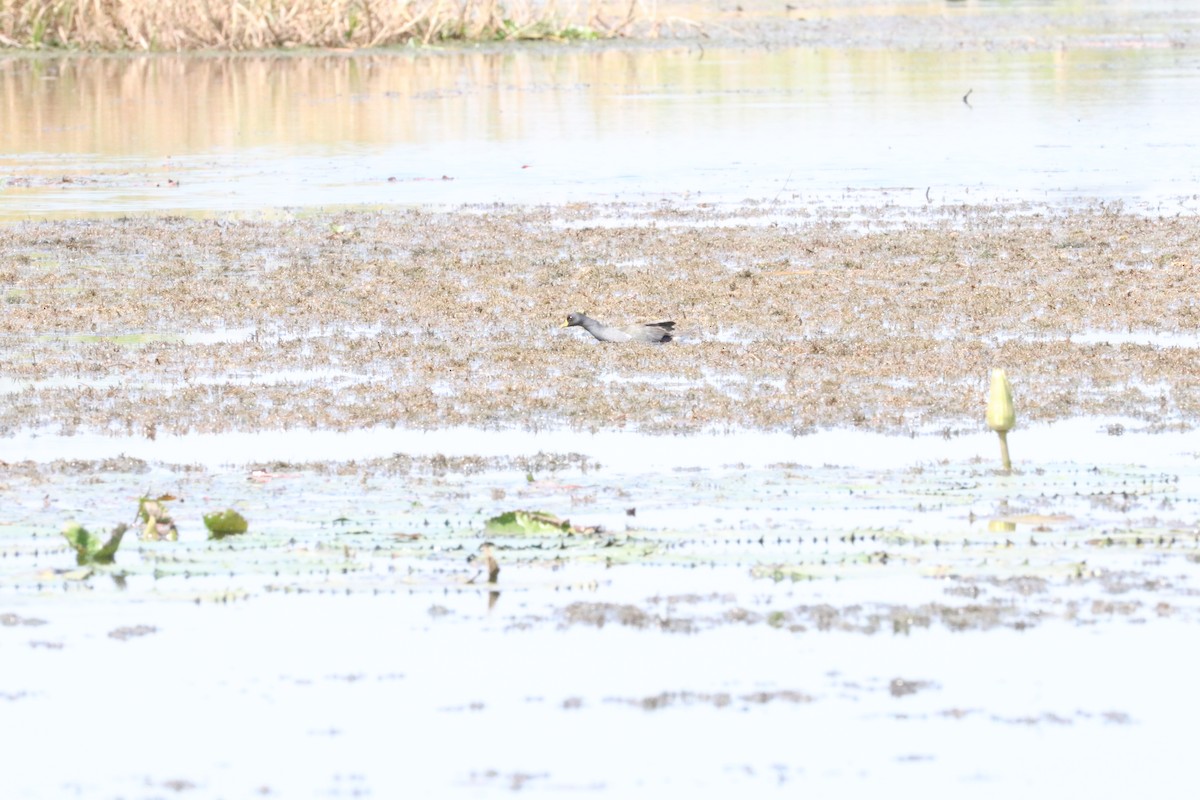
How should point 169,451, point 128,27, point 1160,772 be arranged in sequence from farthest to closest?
point 128,27 → point 169,451 → point 1160,772

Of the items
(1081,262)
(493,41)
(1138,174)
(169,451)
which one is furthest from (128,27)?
(169,451)

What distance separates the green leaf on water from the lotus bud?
2534 mm

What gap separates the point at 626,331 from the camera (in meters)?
10.2

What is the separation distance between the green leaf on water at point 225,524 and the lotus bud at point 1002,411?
2534 mm

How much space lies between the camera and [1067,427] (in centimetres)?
830

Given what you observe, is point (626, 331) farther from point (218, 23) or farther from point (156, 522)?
point (218, 23)

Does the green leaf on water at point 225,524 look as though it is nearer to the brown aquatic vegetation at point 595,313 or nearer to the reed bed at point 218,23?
the brown aquatic vegetation at point 595,313

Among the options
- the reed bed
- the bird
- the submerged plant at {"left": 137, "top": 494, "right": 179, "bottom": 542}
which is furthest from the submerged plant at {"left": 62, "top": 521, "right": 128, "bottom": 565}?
the reed bed

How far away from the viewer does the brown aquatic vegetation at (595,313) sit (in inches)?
348

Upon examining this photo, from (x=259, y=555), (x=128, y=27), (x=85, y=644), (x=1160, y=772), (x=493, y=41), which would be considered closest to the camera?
(x=1160, y=772)

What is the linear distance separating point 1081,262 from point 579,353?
149 inches

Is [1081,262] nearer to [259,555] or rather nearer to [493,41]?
[259,555]

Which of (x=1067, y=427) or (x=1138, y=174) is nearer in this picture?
(x=1067, y=427)

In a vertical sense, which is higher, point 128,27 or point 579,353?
point 128,27
